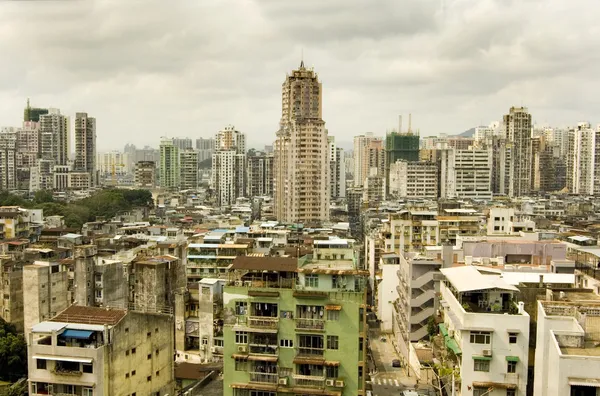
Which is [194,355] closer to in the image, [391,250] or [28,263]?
[28,263]

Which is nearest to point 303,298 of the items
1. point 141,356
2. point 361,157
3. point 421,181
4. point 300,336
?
point 300,336

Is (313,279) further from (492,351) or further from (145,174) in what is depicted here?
(145,174)

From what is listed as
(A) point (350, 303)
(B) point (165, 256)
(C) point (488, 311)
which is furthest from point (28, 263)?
(C) point (488, 311)

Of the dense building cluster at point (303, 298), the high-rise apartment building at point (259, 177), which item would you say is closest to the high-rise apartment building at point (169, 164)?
the high-rise apartment building at point (259, 177)

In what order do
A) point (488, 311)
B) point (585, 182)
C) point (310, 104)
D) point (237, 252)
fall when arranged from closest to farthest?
point (488, 311)
point (237, 252)
point (310, 104)
point (585, 182)

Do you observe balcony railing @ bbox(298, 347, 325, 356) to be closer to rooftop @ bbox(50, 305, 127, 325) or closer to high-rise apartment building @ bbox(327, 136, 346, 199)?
rooftop @ bbox(50, 305, 127, 325)
